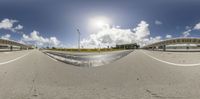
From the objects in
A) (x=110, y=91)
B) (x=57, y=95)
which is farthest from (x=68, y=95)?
(x=110, y=91)

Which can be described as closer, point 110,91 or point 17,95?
point 17,95

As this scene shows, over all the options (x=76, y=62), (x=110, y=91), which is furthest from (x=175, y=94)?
(x=76, y=62)

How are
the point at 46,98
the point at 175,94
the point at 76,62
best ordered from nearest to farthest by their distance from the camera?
the point at 46,98 < the point at 175,94 < the point at 76,62

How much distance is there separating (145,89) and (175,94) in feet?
2.83

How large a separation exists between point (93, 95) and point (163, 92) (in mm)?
1906

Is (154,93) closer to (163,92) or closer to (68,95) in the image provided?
(163,92)

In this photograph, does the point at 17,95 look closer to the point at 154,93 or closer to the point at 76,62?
the point at 154,93

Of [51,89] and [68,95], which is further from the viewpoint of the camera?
[51,89]

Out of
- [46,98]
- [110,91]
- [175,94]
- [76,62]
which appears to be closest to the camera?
[46,98]

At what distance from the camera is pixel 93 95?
15.0ft

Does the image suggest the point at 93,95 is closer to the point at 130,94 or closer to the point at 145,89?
the point at 130,94

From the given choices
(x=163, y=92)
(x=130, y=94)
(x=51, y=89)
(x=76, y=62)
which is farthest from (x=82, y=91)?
(x=76, y=62)

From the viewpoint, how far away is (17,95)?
4508mm

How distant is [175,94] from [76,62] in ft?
26.2
